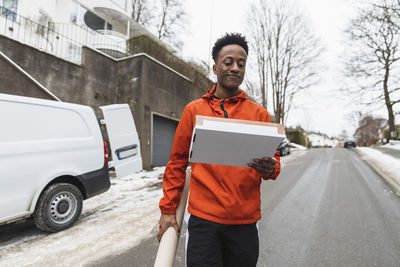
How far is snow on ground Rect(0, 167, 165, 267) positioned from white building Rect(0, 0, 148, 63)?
21.8ft

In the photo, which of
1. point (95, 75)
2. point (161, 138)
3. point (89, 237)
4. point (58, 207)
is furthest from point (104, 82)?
point (89, 237)

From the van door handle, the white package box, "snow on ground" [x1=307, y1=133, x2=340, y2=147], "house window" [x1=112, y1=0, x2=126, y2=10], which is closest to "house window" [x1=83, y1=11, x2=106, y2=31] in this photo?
"house window" [x1=112, y1=0, x2=126, y2=10]

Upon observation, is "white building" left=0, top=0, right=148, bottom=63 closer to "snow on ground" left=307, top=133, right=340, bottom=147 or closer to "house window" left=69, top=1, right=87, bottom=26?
"house window" left=69, top=1, right=87, bottom=26

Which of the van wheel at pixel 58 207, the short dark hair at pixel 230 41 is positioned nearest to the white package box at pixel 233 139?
the short dark hair at pixel 230 41

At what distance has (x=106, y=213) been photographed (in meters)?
3.94

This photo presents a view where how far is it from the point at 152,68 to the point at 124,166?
668 centimetres

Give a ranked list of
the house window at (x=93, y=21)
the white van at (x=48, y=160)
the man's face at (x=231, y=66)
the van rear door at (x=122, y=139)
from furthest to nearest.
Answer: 1. the house window at (x=93, y=21)
2. the van rear door at (x=122, y=139)
3. the white van at (x=48, y=160)
4. the man's face at (x=231, y=66)

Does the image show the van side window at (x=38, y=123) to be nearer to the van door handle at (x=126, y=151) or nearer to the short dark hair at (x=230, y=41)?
the van door handle at (x=126, y=151)

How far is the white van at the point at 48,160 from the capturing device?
9.05 ft

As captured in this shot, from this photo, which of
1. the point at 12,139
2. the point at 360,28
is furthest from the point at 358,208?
the point at 360,28

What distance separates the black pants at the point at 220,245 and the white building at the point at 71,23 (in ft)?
29.8

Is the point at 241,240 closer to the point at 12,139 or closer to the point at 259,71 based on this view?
the point at 12,139

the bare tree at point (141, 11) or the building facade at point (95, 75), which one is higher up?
the bare tree at point (141, 11)

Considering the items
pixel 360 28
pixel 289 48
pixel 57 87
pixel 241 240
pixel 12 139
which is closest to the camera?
pixel 241 240
